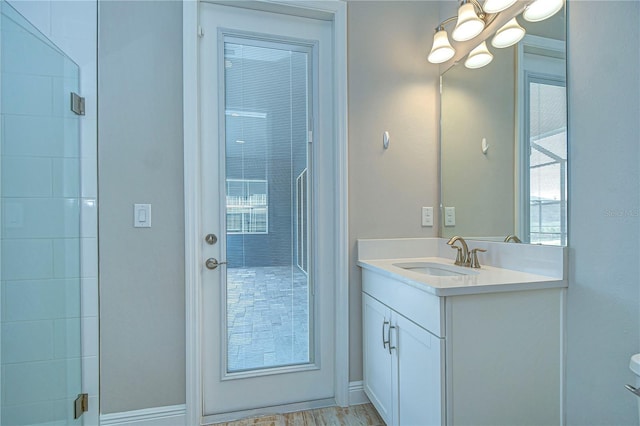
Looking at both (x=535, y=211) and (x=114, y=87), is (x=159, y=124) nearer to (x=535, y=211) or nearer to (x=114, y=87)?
(x=114, y=87)

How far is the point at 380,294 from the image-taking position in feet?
5.26

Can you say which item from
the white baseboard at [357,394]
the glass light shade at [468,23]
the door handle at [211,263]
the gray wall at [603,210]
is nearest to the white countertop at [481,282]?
the gray wall at [603,210]

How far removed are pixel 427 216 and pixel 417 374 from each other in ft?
3.23

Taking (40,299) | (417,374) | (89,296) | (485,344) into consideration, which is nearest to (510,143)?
(485,344)

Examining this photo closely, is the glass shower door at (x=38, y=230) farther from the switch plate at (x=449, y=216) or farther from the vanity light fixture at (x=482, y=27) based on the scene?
the switch plate at (x=449, y=216)

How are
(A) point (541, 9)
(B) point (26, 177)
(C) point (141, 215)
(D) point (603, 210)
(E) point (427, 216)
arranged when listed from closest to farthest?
(D) point (603, 210) → (A) point (541, 9) → (B) point (26, 177) → (C) point (141, 215) → (E) point (427, 216)

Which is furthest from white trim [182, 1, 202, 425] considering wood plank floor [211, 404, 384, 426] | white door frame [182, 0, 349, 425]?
wood plank floor [211, 404, 384, 426]

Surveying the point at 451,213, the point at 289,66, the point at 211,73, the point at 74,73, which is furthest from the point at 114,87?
the point at 451,213

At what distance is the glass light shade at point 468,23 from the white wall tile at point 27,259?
7.35 ft

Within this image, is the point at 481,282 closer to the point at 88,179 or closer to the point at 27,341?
the point at 88,179

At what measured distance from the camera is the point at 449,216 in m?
1.91

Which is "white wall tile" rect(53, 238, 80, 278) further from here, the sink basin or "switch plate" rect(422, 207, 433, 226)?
"switch plate" rect(422, 207, 433, 226)

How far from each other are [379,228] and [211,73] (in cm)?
130

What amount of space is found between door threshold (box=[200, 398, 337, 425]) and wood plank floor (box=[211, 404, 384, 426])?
0.07ft
